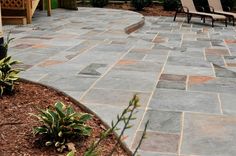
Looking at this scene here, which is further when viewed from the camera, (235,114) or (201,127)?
(235,114)

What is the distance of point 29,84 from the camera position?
17.0ft

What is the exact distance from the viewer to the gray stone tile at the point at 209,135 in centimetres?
338

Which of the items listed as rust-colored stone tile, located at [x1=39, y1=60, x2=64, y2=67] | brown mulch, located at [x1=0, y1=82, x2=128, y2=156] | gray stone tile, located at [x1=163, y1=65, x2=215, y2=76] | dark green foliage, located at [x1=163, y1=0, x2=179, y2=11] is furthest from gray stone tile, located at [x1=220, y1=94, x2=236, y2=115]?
dark green foliage, located at [x1=163, y1=0, x2=179, y2=11]

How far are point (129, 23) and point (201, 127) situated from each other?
7870mm

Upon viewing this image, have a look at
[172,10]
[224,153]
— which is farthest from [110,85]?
[172,10]

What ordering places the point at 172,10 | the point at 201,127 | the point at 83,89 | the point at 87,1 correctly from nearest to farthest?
the point at 201,127 → the point at 83,89 → the point at 172,10 → the point at 87,1

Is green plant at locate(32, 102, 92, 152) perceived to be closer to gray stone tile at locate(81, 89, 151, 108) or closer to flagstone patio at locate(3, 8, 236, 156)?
flagstone patio at locate(3, 8, 236, 156)

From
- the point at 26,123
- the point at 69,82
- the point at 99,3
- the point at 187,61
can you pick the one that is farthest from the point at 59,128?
the point at 99,3

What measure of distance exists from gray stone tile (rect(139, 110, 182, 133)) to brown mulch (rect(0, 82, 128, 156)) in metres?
0.49

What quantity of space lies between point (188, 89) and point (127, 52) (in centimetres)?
266

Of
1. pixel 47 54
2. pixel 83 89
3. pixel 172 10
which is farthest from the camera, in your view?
pixel 172 10

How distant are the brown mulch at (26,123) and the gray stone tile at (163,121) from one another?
489mm

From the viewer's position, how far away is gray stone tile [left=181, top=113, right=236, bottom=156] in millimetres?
3377

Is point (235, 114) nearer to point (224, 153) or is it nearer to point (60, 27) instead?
point (224, 153)
